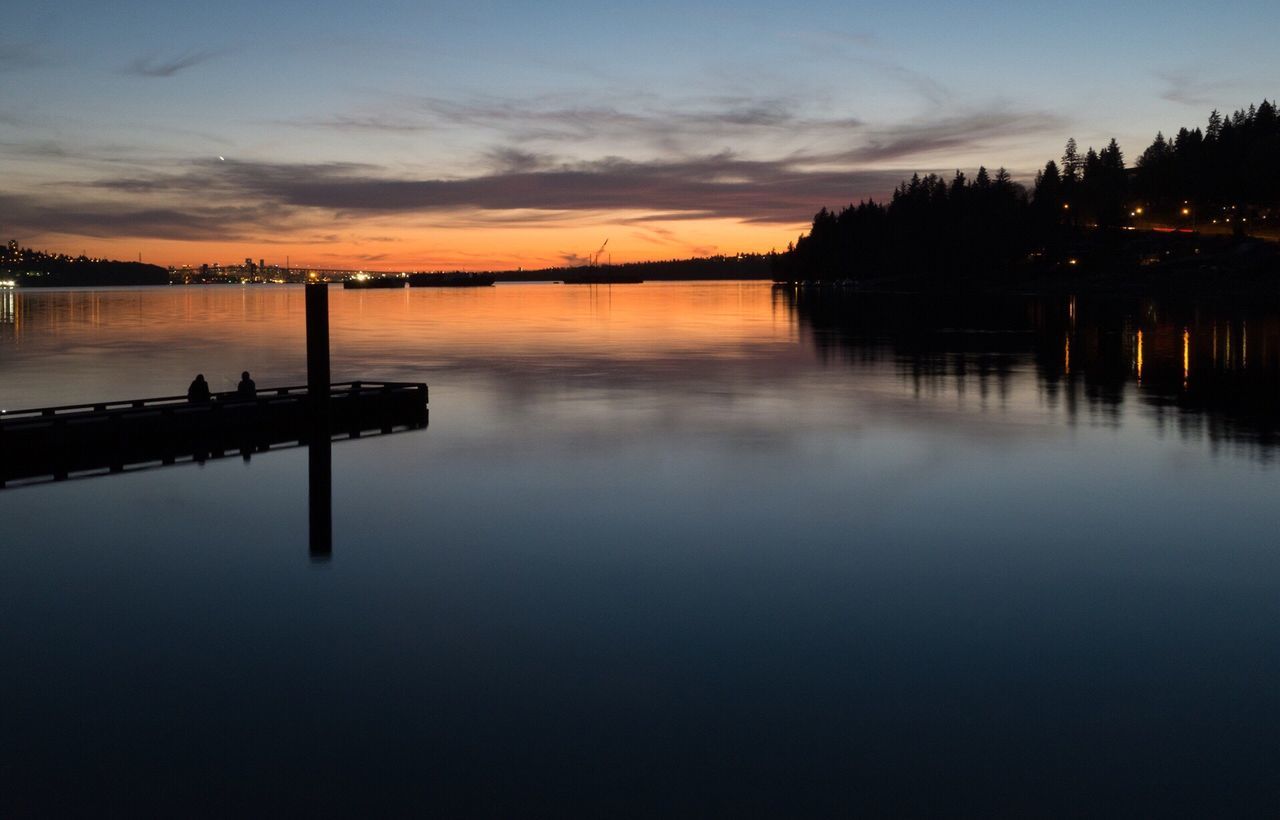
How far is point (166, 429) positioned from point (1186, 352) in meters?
73.9

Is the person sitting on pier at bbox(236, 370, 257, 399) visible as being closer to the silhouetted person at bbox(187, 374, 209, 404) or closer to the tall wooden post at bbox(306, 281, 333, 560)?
the silhouetted person at bbox(187, 374, 209, 404)

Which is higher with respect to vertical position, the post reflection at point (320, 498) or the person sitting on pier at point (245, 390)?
the person sitting on pier at point (245, 390)

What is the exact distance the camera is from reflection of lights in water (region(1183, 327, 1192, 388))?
67963 mm

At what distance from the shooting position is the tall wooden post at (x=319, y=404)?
31.2m

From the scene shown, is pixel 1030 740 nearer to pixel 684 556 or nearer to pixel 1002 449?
pixel 684 556

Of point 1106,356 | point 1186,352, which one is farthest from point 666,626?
point 1186,352

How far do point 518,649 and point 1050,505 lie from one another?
60.7 feet

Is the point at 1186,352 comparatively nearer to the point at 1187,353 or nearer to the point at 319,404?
the point at 1187,353

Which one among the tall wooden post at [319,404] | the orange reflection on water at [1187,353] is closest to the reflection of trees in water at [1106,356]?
the orange reflection on water at [1187,353]

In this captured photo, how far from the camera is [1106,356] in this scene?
8175cm

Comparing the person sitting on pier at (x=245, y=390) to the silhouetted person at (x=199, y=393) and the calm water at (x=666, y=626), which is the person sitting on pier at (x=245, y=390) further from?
the calm water at (x=666, y=626)

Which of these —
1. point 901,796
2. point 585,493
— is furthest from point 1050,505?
point 901,796

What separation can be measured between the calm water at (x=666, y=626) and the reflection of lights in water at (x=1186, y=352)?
2149 centimetres

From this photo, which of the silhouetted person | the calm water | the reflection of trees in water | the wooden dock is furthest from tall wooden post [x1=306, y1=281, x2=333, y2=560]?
the reflection of trees in water
